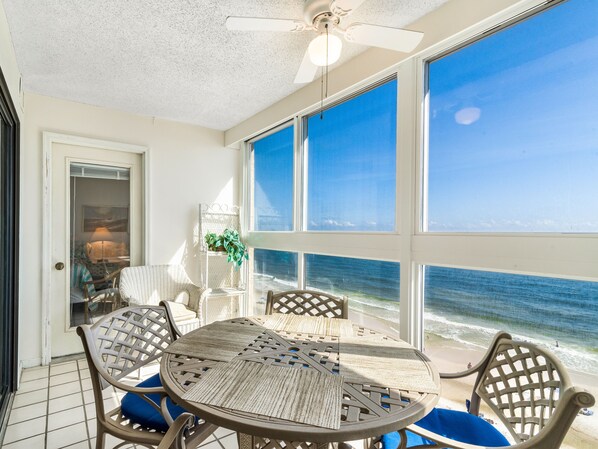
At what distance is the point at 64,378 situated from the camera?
109 inches

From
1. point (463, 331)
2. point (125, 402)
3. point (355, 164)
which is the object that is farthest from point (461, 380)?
point (125, 402)

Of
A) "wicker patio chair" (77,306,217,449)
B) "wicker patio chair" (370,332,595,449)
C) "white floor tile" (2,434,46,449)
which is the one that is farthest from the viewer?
"white floor tile" (2,434,46,449)

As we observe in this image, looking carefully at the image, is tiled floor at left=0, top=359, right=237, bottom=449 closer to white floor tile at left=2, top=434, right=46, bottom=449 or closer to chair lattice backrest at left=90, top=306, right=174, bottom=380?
white floor tile at left=2, top=434, right=46, bottom=449

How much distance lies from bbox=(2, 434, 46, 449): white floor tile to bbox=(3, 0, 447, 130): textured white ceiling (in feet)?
8.57

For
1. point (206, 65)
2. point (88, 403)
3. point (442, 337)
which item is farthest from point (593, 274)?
point (88, 403)

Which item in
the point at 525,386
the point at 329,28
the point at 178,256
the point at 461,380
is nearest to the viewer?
the point at 525,386

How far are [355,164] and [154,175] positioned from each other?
2.38 m

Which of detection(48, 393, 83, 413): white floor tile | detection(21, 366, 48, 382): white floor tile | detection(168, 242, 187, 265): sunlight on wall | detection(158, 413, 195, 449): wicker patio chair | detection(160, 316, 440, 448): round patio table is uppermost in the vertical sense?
detection(168, 242, 187, 265): sunlight on wall

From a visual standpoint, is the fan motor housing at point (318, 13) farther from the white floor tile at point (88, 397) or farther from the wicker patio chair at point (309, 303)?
the white floor tile at point (88, 397)

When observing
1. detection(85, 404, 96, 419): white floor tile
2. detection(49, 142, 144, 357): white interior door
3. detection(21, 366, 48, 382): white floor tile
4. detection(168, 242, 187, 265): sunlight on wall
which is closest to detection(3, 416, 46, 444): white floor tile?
detection(85, 404, 96, 419): white floor tile

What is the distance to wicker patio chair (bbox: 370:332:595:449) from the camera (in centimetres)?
89

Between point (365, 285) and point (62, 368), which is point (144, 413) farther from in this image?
A: point (62, 368)

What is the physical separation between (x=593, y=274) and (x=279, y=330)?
4.89 ft

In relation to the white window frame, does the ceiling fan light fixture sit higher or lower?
higher
